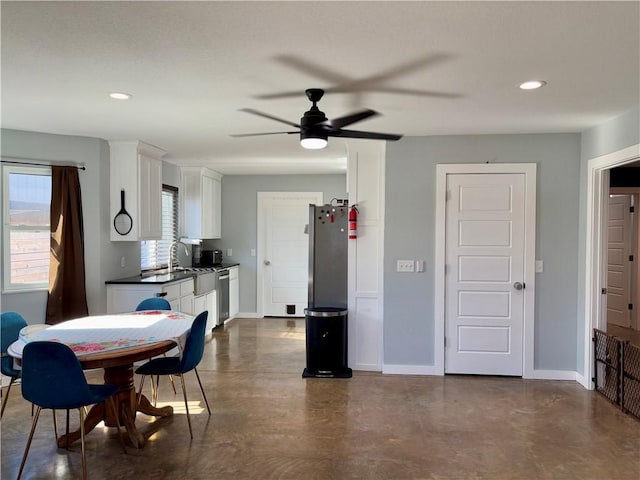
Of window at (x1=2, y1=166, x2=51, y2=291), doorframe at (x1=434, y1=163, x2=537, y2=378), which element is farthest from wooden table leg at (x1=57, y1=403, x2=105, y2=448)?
doorframe at (x1=434, y1=163, x2=537, y2=378)

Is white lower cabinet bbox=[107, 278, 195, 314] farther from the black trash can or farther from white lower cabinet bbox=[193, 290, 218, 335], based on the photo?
the black trash can

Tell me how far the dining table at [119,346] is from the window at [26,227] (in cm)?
120

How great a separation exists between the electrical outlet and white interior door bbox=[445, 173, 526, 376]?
0.34 metres

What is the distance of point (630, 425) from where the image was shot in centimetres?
317

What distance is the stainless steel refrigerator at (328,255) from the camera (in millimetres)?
4398

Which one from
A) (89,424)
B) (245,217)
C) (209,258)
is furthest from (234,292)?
(89,424)

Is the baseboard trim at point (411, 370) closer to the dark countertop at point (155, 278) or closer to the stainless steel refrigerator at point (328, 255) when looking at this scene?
the stainless steel refrigerator at point (328, 255)

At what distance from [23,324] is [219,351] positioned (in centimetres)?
215

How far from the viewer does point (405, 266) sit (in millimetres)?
4230

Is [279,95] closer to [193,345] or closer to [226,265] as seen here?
[193,345]

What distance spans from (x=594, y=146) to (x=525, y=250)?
3.55 feet

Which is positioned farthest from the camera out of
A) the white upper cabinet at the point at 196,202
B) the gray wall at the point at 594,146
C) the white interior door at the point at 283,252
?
the white interior door at the point at 283,252

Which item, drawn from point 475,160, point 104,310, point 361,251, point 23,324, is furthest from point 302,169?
point 23,324

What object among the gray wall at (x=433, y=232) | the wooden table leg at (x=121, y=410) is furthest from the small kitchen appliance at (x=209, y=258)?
the wooden table leg at (x=121, y=410)
